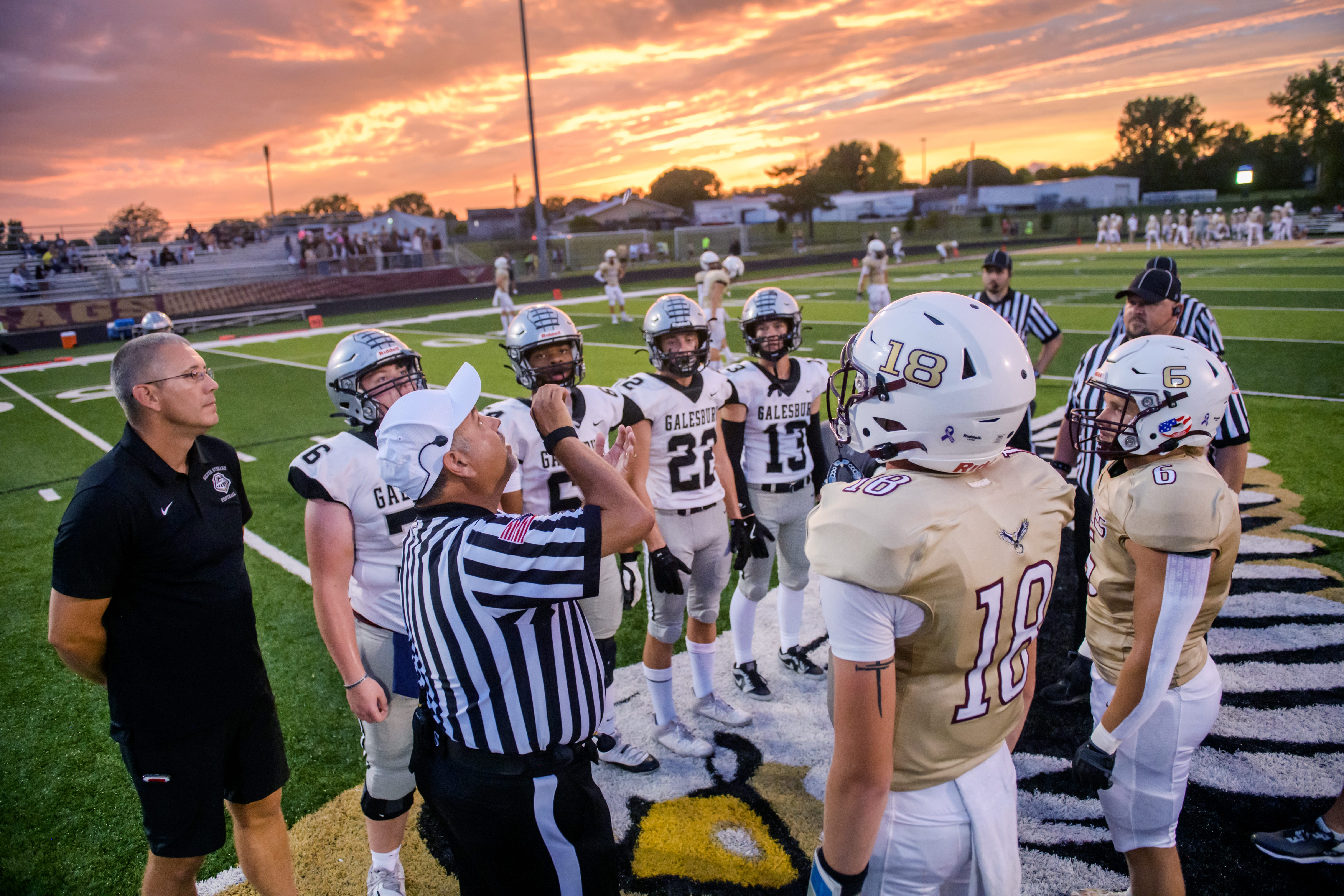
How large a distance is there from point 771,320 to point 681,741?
2.55 metres

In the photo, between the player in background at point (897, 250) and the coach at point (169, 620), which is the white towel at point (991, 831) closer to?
the coach at point (169, 620)

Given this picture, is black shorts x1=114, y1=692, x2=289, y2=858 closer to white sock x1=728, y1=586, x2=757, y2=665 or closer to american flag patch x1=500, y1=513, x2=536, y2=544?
american flag patch x1=500, y1=513, x2=536, y2=544

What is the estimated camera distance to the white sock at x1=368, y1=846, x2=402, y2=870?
137 inches

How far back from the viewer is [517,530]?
216 centimetres

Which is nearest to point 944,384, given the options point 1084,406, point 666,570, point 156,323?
point 1084,406

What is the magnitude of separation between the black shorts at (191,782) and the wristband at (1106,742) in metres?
3.02

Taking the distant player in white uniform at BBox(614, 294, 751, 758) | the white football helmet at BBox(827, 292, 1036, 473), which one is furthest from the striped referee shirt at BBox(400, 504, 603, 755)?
→ the distant player in white uniform at BBox(614, 294, 751, 758)

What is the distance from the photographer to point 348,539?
327 cm

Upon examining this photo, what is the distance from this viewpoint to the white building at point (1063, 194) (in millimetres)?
81000

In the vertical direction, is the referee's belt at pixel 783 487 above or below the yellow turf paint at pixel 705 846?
above

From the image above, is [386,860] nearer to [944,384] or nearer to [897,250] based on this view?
[944,384]

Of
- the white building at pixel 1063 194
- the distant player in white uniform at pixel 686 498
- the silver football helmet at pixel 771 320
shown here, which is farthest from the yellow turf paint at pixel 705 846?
the white building at pixel 1063 194

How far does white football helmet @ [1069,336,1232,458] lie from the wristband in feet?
3.10

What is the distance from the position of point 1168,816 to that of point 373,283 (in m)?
34.9
